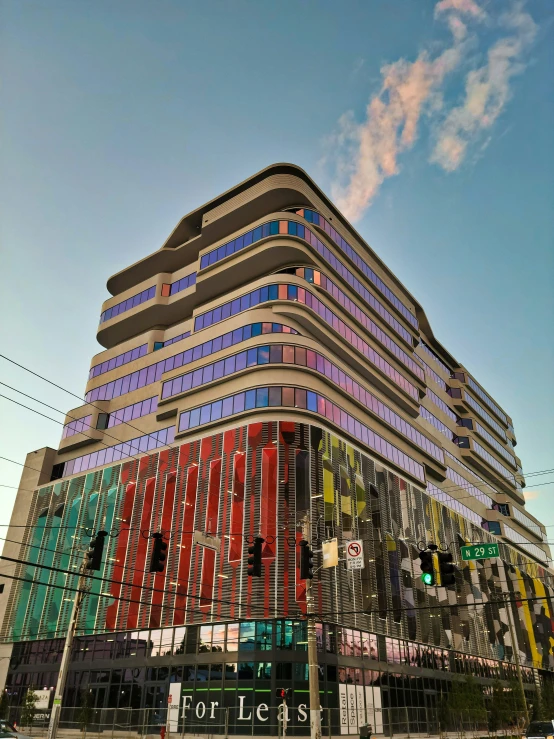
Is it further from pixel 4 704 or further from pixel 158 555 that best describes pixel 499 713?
pixel 158 555

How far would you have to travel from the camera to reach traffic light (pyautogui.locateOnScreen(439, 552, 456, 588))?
21577 mm

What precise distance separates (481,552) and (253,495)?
2036cm

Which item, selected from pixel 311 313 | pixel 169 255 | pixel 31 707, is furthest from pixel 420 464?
pixel 31 707

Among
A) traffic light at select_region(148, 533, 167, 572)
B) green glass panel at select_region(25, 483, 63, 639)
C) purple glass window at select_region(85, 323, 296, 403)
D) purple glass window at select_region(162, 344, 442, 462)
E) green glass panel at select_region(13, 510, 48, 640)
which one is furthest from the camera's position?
green glass panel at select_region(13, 510, 48, 640)

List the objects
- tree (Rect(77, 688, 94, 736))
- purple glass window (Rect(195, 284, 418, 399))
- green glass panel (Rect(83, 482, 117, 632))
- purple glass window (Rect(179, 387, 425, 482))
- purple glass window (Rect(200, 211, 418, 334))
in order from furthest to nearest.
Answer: purple glass window (Rect(200, 211, 418, 334))
purple glass window (Rect(195, 284, 418, 399))
green glass panel (Rect(83, 482, 117, 632))
purple glass window (Rect(179, 387, 425, 482))
tree (Rect(77, 688, 94, 736))

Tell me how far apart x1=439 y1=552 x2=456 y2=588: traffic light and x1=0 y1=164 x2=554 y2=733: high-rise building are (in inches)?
529

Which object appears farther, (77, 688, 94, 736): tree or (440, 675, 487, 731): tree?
(440, 675, 487, 731): tree

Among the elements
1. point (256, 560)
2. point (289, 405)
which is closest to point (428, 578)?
point (256, 560)

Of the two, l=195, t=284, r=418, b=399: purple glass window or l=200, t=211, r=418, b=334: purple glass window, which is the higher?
l=200, t=211, r=418, b=334: purple glass window

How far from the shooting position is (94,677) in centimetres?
4903

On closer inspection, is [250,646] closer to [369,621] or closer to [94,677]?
[369,621]

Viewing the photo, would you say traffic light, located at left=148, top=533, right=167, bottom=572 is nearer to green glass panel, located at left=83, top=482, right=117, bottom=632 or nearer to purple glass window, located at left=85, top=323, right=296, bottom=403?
purple glass window, located at left=85, top=323, right=296, bottom=403

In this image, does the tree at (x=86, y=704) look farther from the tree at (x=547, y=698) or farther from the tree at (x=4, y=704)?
the tree at (x=547, y=698)

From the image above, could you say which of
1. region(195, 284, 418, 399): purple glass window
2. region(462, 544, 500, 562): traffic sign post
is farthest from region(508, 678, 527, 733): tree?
region(462, 544, 500, 562): traffic sign post
